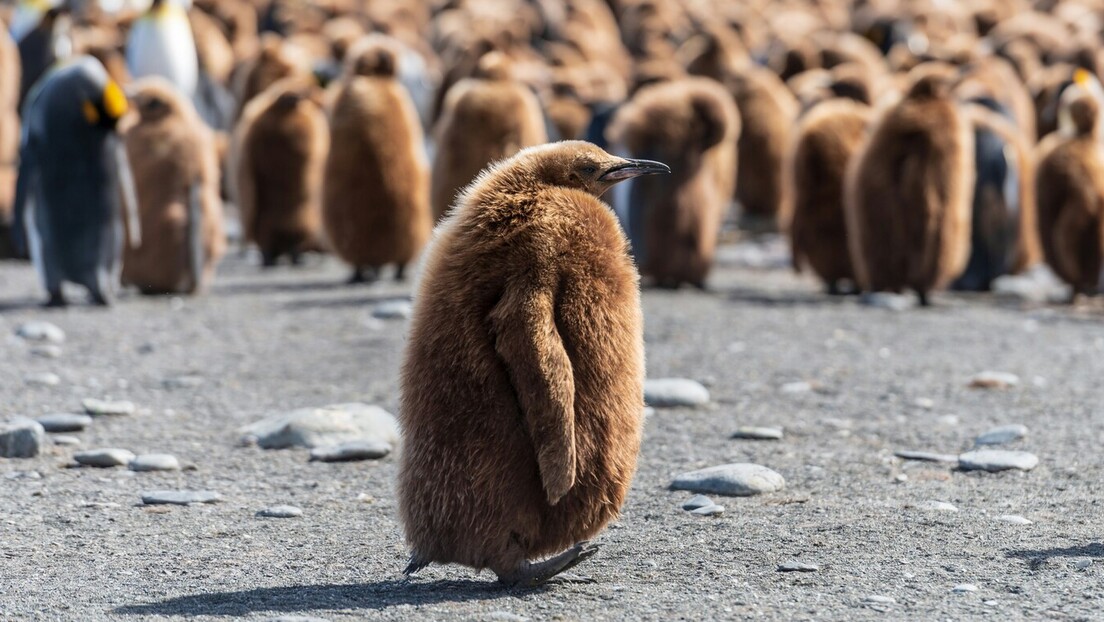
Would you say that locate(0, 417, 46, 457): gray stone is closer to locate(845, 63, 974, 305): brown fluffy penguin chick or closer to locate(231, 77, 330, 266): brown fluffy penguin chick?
locate(231, 77, 330, 266): brown fluffy penguin chick

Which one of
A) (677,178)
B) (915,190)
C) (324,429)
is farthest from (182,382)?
(915,190)

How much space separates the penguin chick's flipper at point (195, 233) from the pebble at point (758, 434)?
428 cm

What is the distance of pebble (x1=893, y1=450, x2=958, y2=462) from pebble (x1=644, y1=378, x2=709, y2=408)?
978mm

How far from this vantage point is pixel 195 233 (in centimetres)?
869

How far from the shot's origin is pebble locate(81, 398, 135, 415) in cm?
558

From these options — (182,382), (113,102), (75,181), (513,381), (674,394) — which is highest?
(113,102)

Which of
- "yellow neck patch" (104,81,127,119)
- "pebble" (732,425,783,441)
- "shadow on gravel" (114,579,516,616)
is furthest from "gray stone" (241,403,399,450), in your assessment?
"yellow neck patch" (104,81,127,119)

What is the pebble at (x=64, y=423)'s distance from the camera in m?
5.24

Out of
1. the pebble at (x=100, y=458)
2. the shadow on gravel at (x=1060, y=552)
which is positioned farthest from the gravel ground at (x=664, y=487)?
the pebble at (x=100, y=458)

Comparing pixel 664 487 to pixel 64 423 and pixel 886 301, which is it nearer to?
pixel 64 423

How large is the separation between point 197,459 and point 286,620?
1913 millimetres

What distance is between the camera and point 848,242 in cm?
905

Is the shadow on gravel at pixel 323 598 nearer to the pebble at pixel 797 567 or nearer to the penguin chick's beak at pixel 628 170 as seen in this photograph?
the pebble at pixel 797 567

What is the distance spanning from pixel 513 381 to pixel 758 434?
6.67 feet
